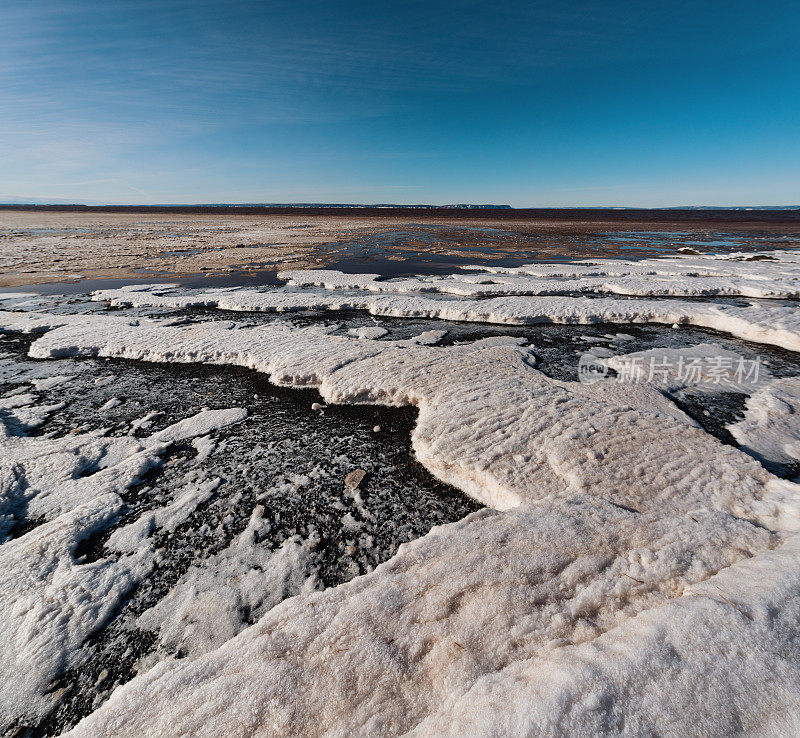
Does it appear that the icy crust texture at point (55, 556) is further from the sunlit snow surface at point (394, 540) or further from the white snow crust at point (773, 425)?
the white snow crust at point (773, 425)

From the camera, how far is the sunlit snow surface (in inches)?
56.4

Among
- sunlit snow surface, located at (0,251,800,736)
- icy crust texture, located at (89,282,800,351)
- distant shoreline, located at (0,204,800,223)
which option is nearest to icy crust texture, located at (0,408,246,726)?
sunlit snow surface, located at (0,251,800,736)

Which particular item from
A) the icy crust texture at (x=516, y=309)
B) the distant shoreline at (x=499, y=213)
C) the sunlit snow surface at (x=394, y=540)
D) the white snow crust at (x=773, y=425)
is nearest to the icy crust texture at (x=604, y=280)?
the icy crust texture at (x=516, y=309)

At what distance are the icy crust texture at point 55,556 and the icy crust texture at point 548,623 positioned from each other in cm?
38

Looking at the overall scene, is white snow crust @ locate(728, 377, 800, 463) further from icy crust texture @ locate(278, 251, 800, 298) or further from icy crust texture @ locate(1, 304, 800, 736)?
icy crust texture @ locate(278, 251, 800, 298)

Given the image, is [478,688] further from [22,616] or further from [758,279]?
[758,279]

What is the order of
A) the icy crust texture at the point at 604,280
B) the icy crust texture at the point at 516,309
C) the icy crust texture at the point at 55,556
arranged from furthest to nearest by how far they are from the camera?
1. the icy crust texture at the point at 604,280
2. the icy crust texture at the point at 516,309
3. the icy crust texture at the point at 55,556

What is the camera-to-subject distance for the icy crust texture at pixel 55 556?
1812 millimetres

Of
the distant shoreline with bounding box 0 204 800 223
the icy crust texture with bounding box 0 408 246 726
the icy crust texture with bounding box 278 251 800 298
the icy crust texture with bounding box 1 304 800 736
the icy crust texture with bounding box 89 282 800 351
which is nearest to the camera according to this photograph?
the icy crust texture with bounding box 1 304 800 736

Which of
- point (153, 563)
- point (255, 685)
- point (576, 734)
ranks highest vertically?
point (576, 734)

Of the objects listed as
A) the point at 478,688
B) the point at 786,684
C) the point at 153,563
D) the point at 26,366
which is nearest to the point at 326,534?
the point at 153,563

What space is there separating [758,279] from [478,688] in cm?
1264

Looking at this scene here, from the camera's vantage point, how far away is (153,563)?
2342 millimetres

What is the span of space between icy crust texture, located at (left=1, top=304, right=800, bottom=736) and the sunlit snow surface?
10 mm
